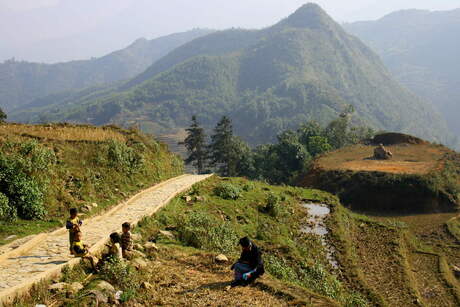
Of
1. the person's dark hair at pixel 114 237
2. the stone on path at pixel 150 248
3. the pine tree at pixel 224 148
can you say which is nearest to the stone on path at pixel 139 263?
the person's dark hair at pixel 114 237

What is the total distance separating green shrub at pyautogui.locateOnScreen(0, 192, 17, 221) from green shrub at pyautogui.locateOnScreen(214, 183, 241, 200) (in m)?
12.0

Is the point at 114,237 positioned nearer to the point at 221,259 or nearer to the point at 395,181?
the point at 221,259

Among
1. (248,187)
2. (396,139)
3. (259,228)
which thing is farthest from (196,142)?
(259,228)

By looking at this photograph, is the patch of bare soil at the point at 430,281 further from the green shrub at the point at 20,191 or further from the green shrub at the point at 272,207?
the green shrub at the point at 20,191

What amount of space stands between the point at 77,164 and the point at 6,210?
6056 millimetres

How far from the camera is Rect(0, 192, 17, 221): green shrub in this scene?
1374 centimetres

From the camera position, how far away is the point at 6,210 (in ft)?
45.7

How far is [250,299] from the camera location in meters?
10.5

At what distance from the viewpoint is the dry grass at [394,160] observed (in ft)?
141

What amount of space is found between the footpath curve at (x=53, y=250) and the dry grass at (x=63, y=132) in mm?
6371

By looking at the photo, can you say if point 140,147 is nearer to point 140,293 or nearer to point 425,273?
point 140,293

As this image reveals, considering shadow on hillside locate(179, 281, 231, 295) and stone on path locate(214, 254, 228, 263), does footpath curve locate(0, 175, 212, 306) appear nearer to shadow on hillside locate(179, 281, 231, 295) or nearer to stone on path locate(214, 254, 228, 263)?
shadow on hillside locate(179, 281, 231, 295)

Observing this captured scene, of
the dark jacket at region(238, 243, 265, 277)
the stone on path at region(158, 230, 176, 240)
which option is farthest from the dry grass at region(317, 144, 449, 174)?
the dark jacket at region(238, 243, 265, 277)

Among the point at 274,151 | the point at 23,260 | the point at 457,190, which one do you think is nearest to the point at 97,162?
the point at 23,260
